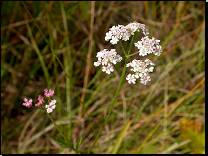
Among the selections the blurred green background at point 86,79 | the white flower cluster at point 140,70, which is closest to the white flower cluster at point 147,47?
the white flower cluster at point 140,70

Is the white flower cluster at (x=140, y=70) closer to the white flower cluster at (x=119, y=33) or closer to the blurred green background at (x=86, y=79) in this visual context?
the white flower cluster at (x=119, y=33)

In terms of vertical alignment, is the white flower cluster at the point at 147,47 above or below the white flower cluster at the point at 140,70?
above

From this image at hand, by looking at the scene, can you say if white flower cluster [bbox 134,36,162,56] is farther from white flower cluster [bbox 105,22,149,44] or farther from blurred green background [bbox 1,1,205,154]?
blurred green background [bbox 1,1,205,154]

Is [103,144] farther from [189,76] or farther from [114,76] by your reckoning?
[189,76]

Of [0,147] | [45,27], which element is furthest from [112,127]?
[45,27]

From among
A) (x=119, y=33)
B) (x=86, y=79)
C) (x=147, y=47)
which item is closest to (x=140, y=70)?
(x=147, y=47)

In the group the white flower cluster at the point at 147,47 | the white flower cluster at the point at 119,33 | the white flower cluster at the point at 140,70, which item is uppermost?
the white flower cluster at the point at 119,33

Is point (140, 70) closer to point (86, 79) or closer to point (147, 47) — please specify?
point (147, 47)

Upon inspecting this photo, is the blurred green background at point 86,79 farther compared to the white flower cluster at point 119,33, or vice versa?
the blurred green background at point 86,79

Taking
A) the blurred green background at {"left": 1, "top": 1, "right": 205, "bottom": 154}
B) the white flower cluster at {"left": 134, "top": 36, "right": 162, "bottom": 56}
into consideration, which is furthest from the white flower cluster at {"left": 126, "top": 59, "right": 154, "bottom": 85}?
the blurred green background at {"left": 1, "top": 1, "right": 205, "bottom": 154}
